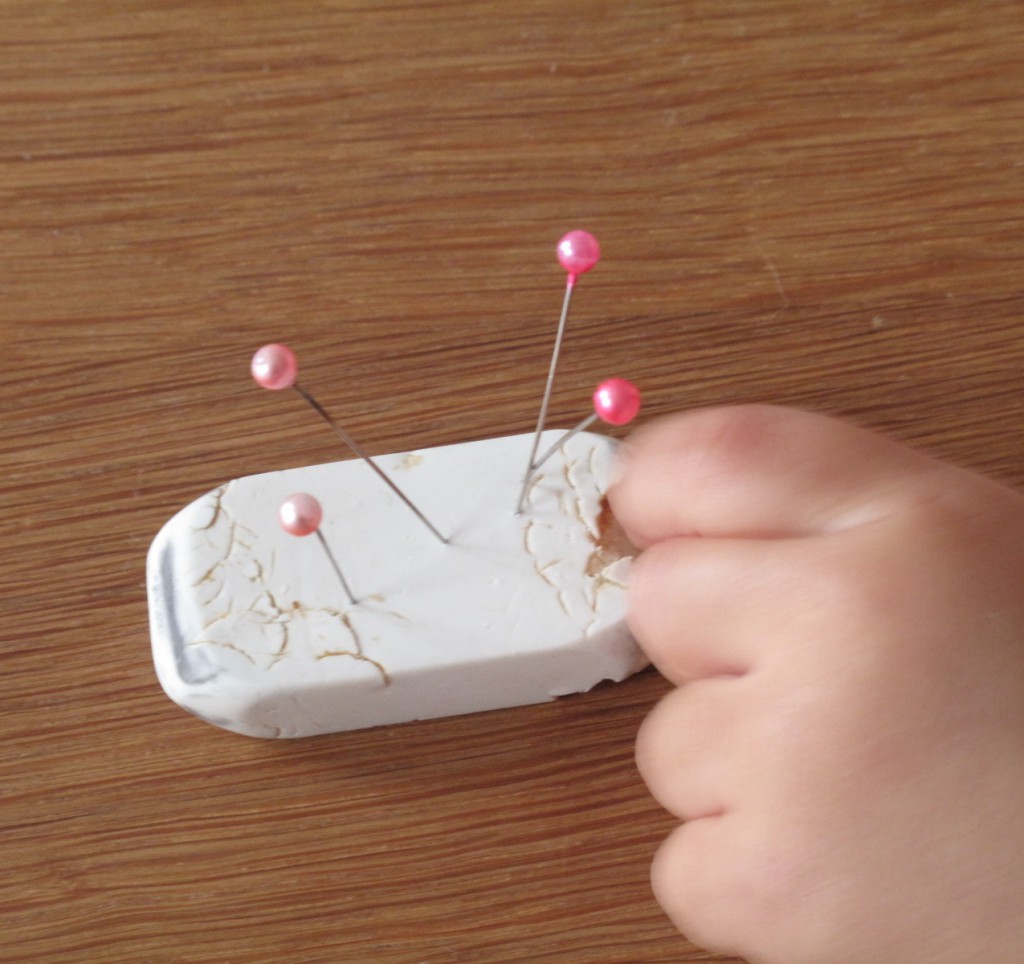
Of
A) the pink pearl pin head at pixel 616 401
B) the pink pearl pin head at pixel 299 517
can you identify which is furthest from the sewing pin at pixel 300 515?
the pink pearl pin head at pixel 616 401

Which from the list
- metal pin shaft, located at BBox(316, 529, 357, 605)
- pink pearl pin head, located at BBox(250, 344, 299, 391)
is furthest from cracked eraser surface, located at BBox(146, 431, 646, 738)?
pink pearl pin head, located at BBox(250, 344, 299, 391)

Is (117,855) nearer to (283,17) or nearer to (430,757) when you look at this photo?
(430,757)

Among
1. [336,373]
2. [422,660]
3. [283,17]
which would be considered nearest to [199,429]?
[336,373]

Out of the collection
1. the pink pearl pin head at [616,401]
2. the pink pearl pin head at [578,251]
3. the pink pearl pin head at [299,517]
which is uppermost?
the pink pearl pin head at [578,251]

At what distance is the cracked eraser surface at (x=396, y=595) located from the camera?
21.7 inches

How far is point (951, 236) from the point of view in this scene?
2.33 ft

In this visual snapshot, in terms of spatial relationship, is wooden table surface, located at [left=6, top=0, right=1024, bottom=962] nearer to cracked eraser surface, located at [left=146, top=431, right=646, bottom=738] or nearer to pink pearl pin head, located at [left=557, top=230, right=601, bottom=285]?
cracked eraser surface, located at [left=146, top=431, right=646, bottom=738]

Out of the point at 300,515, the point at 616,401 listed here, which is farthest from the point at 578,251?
the point at 300,515

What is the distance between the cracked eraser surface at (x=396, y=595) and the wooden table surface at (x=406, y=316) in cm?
4

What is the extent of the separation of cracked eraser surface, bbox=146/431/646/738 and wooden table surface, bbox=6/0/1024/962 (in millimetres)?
43

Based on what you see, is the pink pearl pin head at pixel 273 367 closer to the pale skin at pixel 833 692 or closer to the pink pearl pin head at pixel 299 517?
the pink pearl pin head at pixel 299 517

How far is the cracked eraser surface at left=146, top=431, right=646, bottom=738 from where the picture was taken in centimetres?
55

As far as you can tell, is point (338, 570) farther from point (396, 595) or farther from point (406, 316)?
point (406, 316)

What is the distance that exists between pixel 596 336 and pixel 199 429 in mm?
240
